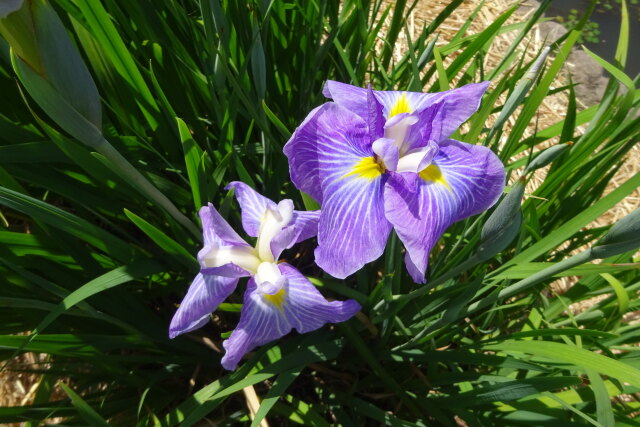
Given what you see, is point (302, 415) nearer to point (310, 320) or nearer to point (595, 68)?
point (310, 320)

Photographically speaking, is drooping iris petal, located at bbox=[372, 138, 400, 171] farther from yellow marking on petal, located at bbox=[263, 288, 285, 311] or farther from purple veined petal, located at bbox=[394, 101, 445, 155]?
yellow marking on petal, located at bbox=[263, 288, 285, 311]

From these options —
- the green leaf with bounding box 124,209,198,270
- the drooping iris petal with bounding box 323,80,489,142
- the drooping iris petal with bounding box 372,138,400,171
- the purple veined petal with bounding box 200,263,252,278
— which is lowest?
the green leaf with bounding box 124,209,198,270

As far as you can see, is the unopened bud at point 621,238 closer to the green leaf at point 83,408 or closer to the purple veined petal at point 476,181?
the purple veined petal at point 476,181

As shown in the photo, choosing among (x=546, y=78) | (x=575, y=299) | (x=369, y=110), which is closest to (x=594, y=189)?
(x=575, y=299)

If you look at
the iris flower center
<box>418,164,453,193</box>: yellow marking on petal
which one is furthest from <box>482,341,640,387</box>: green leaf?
the iris flower center

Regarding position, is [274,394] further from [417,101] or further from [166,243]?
[417,101]
